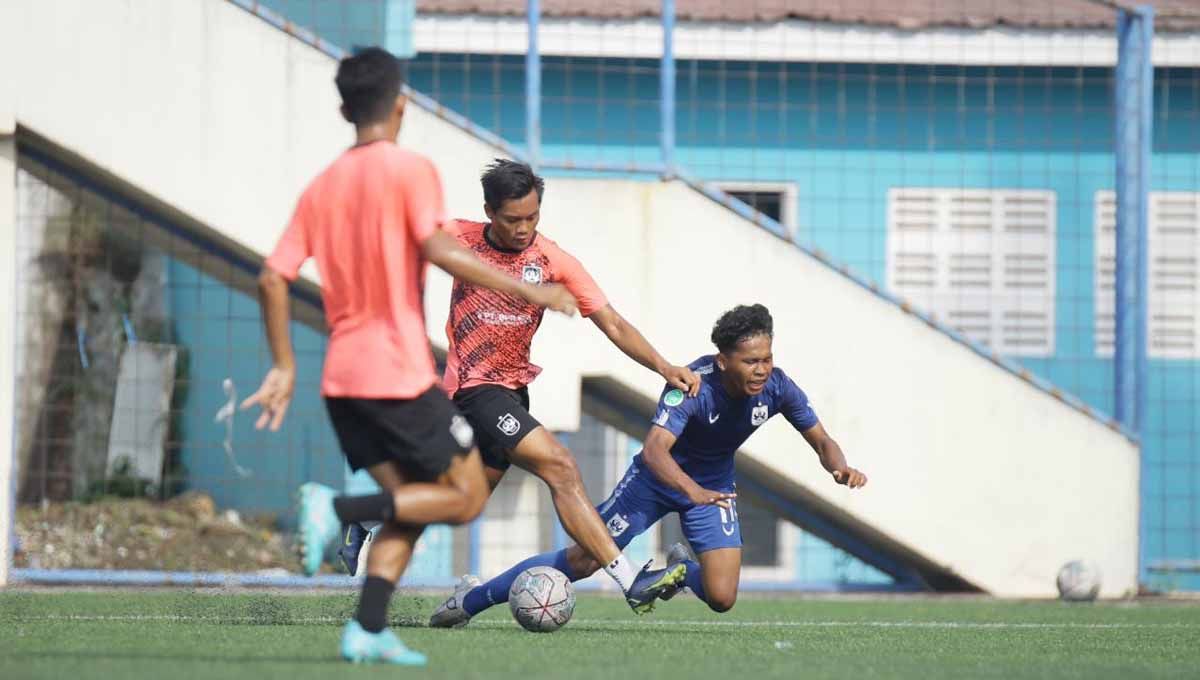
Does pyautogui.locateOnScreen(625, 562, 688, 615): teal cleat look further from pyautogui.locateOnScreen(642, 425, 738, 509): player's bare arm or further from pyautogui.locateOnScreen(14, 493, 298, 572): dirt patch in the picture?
pyautogui.locateOnScreen(14, 493, 298, 572): dirt patch

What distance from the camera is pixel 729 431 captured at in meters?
9.55

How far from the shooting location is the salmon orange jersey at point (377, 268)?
6.42 metres

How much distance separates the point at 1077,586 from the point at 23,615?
23.4 feet

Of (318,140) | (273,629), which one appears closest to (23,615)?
(273,629)

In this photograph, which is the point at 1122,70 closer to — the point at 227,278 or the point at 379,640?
the point at 227,278

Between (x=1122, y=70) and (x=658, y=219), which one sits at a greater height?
(x=1122, y=70)

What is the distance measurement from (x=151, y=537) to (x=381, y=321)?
9892 mm

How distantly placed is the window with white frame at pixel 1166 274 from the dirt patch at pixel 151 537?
24.5 ft

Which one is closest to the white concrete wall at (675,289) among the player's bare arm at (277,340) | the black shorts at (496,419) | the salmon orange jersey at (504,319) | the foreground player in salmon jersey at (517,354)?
the foreground player in salmon jersey at (517,354)

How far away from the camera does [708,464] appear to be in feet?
32.1

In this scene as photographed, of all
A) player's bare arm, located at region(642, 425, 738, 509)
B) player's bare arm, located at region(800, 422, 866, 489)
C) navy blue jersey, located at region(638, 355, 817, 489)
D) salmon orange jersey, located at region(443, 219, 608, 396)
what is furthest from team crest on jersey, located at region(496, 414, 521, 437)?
player's bare arm, located at region(800, 422, 866, 489)

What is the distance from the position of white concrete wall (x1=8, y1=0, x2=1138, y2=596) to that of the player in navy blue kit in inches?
156

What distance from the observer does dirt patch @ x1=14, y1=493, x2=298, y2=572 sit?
15273mm

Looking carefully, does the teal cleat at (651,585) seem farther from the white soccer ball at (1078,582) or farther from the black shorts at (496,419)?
the white soccer ball at (1078,582)
